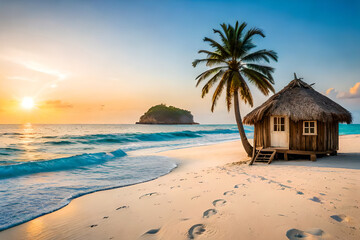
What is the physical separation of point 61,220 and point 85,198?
136 cm

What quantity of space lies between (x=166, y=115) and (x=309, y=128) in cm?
11499

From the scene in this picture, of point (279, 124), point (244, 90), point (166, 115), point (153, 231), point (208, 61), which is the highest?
point (166, 115)

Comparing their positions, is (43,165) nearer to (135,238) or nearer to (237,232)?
(135,238)

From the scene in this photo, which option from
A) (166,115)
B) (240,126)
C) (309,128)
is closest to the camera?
(309,128)

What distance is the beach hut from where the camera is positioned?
960 centimetres

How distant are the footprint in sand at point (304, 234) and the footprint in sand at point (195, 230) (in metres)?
1.27

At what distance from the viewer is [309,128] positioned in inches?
396

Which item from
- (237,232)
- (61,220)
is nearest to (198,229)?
(237,232)

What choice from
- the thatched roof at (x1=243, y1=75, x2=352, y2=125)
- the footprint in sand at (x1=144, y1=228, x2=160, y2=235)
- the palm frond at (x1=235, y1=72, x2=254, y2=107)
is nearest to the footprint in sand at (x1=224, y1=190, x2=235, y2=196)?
the footprint in sand at (x1=144, y1=228, x2=160, y2=235)

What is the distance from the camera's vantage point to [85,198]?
18.4 ft

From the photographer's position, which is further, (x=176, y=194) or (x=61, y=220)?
(x=176, y=194)

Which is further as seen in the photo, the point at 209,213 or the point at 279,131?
the point at 279,131

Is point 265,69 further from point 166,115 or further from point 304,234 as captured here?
point 166,115

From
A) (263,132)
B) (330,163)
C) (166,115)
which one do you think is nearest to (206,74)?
(263,132)
